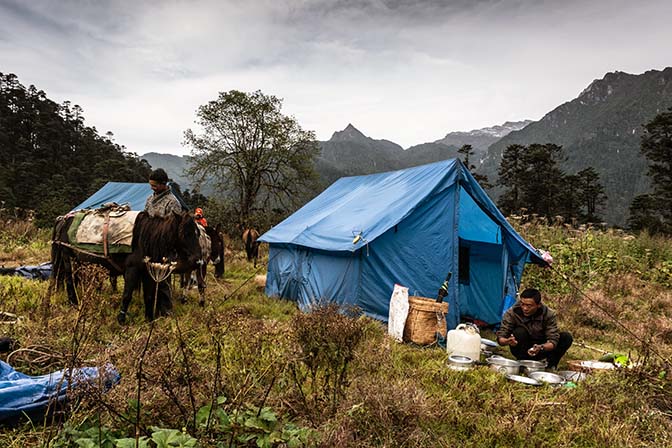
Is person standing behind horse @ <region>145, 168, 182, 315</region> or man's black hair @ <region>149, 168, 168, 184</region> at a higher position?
man's black hair @ <region>149, 168, 168, 184</region>

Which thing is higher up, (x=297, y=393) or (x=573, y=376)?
(x=297, y=393)

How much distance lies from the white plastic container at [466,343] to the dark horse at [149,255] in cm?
384

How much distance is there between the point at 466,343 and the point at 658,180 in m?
32.2

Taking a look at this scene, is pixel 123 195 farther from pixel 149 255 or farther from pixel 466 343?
pixel 466 343

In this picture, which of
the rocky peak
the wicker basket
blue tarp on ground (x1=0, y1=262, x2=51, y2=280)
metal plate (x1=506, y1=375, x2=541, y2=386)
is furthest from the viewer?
the rocky peak

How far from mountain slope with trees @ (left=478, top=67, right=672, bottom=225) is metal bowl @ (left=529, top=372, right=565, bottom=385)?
4357 centimetres

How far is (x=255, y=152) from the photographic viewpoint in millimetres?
25500

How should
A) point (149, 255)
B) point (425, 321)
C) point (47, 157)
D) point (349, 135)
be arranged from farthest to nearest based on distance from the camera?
point (349, 135) → point (47, 157) → point (425, 321) → point (149, 255)

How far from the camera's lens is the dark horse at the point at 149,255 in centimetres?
564

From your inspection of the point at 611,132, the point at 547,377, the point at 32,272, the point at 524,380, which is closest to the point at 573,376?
the point at 547,377

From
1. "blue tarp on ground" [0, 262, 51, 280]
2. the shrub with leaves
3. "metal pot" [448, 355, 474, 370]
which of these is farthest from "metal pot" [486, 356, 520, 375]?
"blue tarp on ground" [0, 262, 51, 280]

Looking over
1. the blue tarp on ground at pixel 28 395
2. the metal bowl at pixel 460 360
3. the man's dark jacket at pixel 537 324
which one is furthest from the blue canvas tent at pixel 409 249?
the blue tarp on ground at pixel 28 395

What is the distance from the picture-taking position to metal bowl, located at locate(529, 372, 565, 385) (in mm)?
4445

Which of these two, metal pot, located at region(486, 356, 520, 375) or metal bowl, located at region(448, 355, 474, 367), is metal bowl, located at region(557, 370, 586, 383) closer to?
metal pot, located at region(486, 356, 520, 375)
